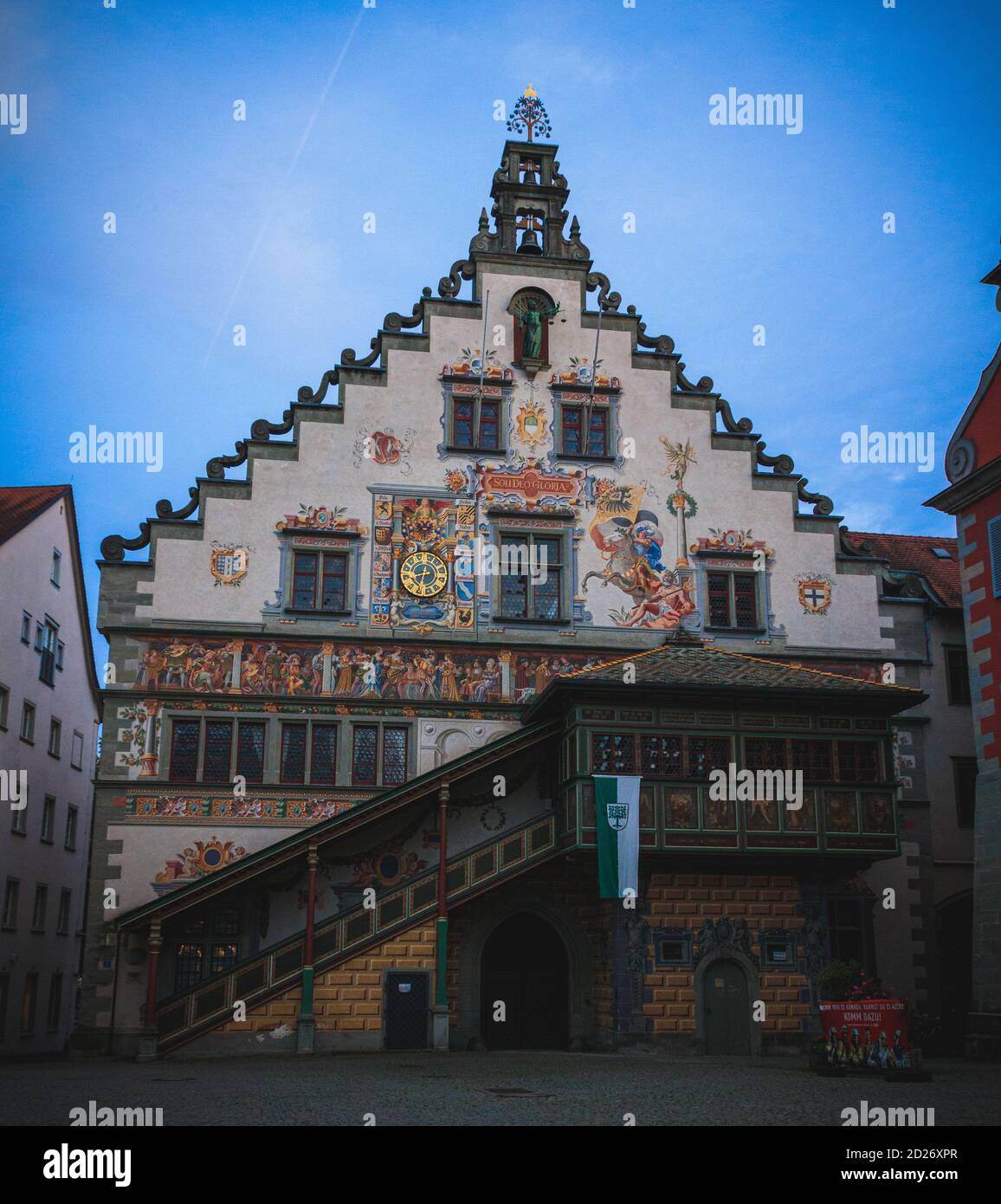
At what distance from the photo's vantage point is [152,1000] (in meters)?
23.5

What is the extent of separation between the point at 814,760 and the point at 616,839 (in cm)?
438

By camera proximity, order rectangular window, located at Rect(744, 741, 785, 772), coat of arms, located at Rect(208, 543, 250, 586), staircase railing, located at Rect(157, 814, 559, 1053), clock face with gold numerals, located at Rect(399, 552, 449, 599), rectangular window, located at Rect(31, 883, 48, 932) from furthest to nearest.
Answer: rectangular window, located at Rect(31, 883, 48, 932) < clock face with gold numerals, located at Rect(399, 552, 449, 599) < coat of arms, located at Rect(208, 543, 250, 586) < rectangular window, located at Rect(744, 741, 785, 772) < staircase railing, located at Rect(157, 814, 559, 1053)

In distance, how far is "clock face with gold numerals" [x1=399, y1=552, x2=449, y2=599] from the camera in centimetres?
2809

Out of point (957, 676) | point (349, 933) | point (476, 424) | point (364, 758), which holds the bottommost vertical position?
point (349, 933)

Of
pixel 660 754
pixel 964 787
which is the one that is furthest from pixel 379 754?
pixel 964 787

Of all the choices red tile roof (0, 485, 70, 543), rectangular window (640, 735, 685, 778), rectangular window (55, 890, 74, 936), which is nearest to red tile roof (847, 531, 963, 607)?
rectangular window (640, 735, 685, 778)

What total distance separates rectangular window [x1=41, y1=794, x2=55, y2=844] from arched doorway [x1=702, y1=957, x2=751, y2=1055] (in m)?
19.6

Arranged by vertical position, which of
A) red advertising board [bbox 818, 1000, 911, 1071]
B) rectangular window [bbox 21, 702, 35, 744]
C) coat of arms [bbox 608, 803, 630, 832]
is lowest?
red advertising board [bbox 818, 1000, 911, 1071]

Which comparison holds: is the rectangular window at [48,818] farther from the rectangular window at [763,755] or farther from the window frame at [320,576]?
the rectangular window at [763,755]

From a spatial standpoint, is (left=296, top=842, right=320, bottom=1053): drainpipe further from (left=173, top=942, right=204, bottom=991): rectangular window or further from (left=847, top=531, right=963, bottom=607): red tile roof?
(left=847, top=531, right=963, bottom=607): red tile roof

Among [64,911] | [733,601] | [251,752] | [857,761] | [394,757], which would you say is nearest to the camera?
[857,761]

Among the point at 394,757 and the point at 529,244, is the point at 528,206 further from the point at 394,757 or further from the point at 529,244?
the point at 394,757

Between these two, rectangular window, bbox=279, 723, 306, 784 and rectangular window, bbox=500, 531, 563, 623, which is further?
rectangular window, bbox=500, 531, 563, 623

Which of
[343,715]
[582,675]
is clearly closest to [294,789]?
[343,715]
